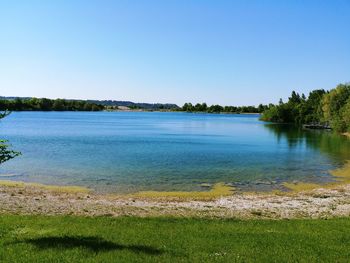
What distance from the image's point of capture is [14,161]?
143 feet

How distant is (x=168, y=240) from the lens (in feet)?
42.7

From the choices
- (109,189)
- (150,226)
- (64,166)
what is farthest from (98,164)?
(150,226)

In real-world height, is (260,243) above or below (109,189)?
above

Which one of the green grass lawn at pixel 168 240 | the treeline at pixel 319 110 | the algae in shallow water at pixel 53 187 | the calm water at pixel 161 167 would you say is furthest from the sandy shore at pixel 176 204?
the treeline at pixel 319 110

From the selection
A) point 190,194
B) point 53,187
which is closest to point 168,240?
point 190,194

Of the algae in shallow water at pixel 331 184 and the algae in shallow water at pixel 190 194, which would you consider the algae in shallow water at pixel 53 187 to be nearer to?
the algae in shallow water at pixel 190 194

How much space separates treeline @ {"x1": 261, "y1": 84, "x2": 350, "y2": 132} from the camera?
107750mm

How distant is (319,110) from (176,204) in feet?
415

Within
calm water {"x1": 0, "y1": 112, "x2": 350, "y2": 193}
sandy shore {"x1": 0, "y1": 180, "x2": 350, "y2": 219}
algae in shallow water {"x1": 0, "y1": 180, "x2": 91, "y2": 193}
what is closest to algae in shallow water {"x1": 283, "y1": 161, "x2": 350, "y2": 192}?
calm water {"x1": 0, "y1": 112, "x2": 350, "y2": 193}

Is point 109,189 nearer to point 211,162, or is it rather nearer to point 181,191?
point 181,191

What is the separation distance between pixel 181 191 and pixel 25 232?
671 inches

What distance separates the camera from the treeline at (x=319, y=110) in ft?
354

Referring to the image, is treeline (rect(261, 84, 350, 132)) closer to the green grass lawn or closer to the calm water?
the calm water

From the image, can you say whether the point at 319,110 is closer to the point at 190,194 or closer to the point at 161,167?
the point at 161,167
